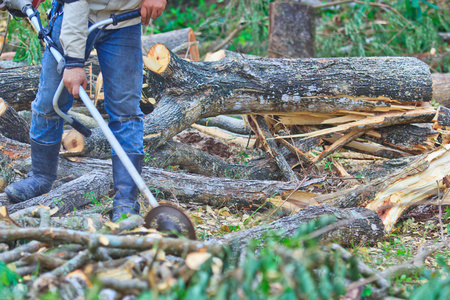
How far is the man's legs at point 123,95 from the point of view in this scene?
279 centimetres

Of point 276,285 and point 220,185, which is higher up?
point 276,285

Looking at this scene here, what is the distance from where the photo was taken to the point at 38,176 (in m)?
3.18

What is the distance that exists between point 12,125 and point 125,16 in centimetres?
194

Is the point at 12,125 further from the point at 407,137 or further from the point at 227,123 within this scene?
the point at 407,137

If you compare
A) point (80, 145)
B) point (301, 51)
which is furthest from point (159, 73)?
point (301, 51)

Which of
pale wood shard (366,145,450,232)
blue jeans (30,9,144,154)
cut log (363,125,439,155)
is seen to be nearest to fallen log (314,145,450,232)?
pale wood shard (366,145,450,232)

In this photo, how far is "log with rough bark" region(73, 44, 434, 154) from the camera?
379 centimetres

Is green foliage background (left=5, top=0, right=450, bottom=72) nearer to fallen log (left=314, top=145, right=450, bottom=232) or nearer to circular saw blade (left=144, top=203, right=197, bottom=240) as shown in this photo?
fallen log (left=314, top=145, right=450, bottom=232)

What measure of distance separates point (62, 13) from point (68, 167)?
4.78 feet

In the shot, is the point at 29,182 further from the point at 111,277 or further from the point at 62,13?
the point at 111,277

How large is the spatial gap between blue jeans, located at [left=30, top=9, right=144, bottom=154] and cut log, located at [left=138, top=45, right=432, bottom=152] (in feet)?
2.88

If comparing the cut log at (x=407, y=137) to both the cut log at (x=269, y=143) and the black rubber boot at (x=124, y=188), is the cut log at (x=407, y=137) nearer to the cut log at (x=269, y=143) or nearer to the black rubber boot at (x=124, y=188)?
the cut log at (x=269, y=143)

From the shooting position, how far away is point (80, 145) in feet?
12.5

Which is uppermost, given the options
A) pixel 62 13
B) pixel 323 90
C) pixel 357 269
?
pixel 62 13
